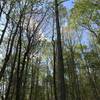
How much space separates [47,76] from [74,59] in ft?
17.9

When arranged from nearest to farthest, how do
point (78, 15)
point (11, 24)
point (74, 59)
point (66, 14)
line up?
point (11, 24) < point (78, 15) < point (66, 14) < point (74, 59)

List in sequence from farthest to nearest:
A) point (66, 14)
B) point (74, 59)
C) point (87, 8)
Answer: point (74, 59)
point (66, 14)
point (87, 8)

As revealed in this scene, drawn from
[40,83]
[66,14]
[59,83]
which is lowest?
[59,83]

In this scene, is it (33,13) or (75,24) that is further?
(75,24)

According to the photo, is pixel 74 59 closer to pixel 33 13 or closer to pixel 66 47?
pixel 66 47

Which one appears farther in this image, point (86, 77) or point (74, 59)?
point (86, 77)

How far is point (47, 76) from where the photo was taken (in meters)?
34.5

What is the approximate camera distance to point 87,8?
17125 mm

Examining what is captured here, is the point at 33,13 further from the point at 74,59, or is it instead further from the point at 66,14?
the point at 74,59

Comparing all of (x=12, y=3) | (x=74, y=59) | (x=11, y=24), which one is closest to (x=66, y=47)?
(x=74, y=59)

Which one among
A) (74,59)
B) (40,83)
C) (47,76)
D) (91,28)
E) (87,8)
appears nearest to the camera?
(87,8)

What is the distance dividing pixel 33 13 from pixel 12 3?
2.77 metres

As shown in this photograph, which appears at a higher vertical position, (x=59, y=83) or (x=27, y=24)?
(x=27, y=24)

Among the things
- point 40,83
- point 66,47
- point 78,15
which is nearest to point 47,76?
point 40,83
